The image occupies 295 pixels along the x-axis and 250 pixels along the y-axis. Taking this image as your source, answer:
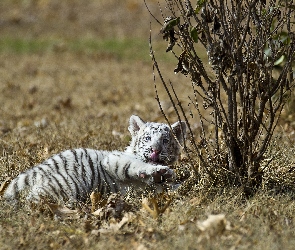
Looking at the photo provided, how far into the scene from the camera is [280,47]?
5.04 meters

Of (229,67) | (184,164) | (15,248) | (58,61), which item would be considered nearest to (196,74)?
(229,67)

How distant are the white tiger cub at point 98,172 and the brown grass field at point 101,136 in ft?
0.67

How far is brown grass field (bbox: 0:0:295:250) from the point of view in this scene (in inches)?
158

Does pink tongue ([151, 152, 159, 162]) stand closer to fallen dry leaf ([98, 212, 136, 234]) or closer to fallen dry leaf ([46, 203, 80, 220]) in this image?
fallen dry leaf ([98, 212, 136, 234])

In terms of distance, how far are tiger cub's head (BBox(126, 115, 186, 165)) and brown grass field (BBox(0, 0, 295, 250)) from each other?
46 centimetres

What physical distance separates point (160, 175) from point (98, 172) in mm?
545

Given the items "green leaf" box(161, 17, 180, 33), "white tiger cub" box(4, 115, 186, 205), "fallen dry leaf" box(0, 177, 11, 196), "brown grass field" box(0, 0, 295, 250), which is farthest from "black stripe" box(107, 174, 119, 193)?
"green leaf" box(161, 17, 180, 33)

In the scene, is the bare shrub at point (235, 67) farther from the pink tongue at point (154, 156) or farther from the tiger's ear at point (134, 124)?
the tiger's ear at point (134, 124)

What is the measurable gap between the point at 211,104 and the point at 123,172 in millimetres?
913

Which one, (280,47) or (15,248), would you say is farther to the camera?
(280,47)

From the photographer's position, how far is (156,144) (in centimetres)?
521

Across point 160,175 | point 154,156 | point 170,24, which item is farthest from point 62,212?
point 170,24

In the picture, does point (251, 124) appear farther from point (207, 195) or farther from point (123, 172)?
point (123, 172)

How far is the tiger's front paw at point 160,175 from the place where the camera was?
4.87 m
